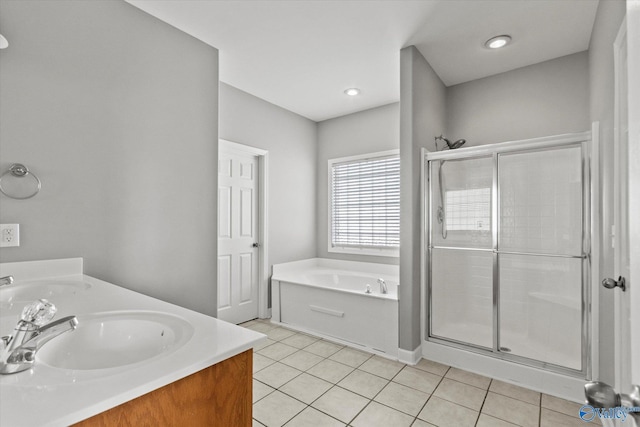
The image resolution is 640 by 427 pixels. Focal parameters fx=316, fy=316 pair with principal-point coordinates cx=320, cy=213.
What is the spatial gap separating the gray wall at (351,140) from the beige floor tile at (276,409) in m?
2.16

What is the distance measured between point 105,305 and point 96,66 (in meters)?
1.50

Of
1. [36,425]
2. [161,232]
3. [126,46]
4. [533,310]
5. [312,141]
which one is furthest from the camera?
[312,141]

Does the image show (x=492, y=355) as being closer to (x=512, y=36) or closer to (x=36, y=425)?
(x=512, y=36)

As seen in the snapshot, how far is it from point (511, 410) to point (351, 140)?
10.8ft

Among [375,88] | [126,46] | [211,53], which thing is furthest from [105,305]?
[375,88]

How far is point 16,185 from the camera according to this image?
161cm

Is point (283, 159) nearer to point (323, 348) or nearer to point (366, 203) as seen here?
point (366, 203)

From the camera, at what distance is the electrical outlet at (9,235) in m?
1.55

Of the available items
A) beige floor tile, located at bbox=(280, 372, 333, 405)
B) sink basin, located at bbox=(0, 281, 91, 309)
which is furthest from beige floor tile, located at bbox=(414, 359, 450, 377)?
sink basin, located at bbox=(0, 281, 91, 309)

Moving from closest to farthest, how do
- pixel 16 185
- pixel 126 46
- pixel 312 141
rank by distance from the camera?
pixel 16 185 < pixel 126 46 < pixel 312 141

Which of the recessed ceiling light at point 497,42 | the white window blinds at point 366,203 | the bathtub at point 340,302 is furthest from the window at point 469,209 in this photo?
the recessed ceiling light at point 497,42

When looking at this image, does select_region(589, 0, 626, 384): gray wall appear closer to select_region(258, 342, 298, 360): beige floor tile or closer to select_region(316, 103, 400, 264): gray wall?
select_region(316, 103, 400, 264): gray wall

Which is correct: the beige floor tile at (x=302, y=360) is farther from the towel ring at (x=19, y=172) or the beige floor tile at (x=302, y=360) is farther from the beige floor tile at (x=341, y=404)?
the towel ring at (x=19, y=172)

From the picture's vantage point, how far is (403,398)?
215 cm
